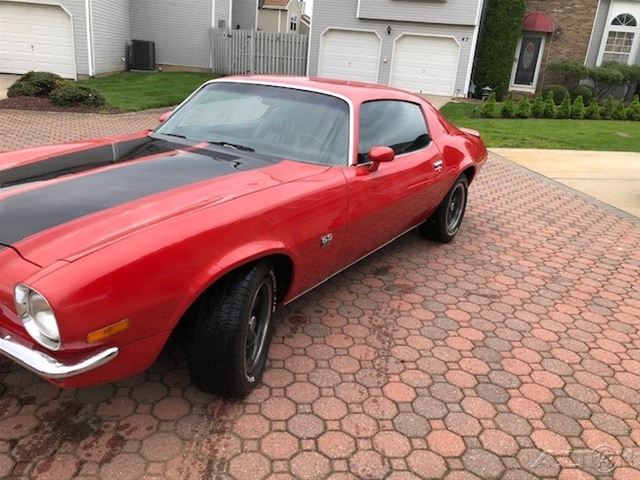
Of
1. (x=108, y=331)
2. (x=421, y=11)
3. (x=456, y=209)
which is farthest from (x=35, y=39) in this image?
(x=108, y=331)

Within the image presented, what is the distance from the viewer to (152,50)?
2145 centimetres

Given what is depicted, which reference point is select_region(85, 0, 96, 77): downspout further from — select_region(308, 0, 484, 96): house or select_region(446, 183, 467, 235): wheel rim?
select_region(446, 183, 467, 235): wheel rim

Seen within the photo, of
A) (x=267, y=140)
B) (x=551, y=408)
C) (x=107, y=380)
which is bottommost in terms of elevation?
(x=551, y=408)

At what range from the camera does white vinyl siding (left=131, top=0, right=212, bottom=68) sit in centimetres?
2191

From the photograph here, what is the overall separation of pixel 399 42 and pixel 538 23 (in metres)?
5.58

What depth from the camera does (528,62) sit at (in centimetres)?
2136

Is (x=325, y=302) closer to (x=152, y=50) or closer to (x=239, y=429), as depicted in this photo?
(x=239, y=429)

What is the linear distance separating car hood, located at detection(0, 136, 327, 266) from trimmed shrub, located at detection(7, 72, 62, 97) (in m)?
11.4

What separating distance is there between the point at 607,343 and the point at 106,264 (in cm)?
323

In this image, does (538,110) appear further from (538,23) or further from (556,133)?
(538,23)

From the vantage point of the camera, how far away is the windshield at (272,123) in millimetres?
3371

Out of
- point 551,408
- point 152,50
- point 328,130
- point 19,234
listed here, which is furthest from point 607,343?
point 152,50

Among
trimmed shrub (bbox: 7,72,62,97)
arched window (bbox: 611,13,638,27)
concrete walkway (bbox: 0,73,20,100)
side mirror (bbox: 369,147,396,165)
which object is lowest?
concrete walkway (bbox: 0,73,20,100)

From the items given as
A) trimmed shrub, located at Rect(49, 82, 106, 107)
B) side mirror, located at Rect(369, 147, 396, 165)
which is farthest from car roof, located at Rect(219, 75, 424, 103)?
trimmed shrub, located at Rect(49, 82, 106, 107)
